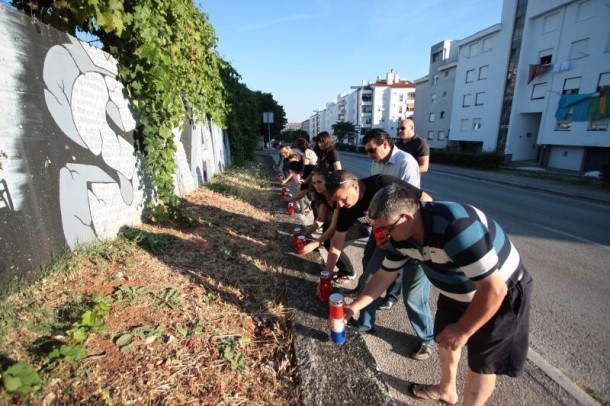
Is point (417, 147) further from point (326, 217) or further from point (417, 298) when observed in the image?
point (417, 298)

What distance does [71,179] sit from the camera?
3.20 metres

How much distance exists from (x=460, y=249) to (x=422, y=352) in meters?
1.54

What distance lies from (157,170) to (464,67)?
34300 mm

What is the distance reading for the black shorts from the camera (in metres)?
1.69

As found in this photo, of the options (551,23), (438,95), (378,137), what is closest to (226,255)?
(378,137)

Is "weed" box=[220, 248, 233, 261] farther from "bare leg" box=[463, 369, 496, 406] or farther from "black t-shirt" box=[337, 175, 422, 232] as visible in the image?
"bare leg" box=[463, 369, 496, 406]

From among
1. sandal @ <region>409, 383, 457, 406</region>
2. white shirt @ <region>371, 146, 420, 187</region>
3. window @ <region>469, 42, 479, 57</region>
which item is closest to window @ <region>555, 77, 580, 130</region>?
window @ <region>469, 42, 479, 57</region>

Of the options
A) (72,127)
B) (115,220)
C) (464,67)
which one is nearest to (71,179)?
(72,127)

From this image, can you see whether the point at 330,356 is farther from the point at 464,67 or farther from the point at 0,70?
the point at 464,67

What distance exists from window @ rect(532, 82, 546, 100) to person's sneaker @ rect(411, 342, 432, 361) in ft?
86.9

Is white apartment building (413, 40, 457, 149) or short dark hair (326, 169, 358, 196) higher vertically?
white apartment building (413, 40, 457, 149)

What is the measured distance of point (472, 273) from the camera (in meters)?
1.54

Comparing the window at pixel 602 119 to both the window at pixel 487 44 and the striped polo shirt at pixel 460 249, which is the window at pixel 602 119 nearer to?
the window at pixel 487 44

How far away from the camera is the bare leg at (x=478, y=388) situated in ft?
5.96
